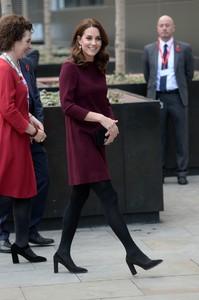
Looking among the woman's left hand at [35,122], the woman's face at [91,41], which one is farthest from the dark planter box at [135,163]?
the woman's face at [91,41]

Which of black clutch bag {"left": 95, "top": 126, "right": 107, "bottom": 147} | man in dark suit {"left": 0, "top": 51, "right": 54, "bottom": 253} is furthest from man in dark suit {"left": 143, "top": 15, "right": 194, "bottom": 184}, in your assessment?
black clutch bag {"left": 95, "top": 126, "right": 107, "bottom": 147}

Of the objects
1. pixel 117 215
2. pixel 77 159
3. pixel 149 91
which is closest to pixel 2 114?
pixel 77 159

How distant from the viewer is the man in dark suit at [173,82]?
37.0 feet

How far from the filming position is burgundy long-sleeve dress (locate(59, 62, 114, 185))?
684 centimetres

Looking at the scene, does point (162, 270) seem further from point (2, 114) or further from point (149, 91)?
point (149, 91)

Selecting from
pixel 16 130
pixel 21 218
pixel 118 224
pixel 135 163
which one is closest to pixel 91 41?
pixel 16 130

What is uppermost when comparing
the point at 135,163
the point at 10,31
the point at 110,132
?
the point at 10,31

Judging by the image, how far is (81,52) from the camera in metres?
6.95

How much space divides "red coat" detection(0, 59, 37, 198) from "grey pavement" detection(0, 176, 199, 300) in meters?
0.68

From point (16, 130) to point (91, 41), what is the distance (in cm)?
92

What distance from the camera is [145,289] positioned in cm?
653

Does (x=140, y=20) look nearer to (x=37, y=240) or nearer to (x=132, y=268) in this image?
(x=37, y=240)

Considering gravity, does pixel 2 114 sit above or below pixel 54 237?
above

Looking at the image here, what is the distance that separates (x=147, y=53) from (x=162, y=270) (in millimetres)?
4925
